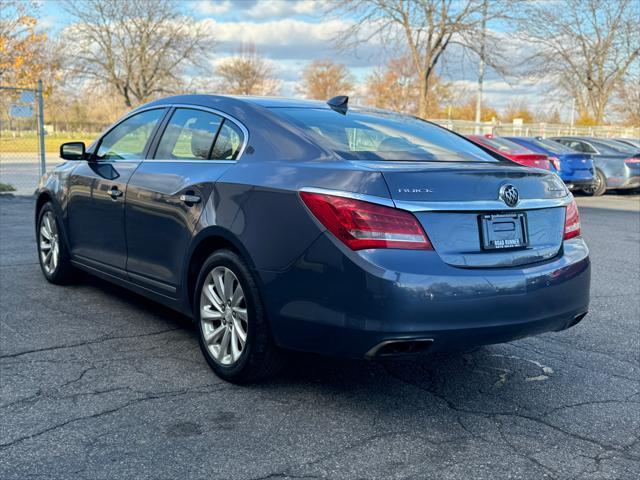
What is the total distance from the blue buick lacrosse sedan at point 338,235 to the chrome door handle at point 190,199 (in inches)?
0.4

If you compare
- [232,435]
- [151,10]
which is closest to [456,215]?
[232,435]

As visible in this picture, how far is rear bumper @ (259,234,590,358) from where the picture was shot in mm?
3217

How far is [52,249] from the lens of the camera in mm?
6227

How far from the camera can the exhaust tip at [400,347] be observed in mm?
3268

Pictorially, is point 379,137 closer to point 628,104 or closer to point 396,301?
point 396,301

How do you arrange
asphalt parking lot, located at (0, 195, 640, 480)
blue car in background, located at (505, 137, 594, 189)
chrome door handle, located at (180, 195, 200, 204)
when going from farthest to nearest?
blue car in background, located at (505, 137, 594, 189)
chrome door handle, located at (180, 195, 200, 204)
asphalt parking lot, located at (0, 195, 640, 480)

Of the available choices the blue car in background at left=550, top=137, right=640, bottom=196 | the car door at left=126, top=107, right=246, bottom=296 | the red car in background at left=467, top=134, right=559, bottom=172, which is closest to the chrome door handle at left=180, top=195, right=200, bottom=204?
the car door at left=126, top=107, right=246, bottom=296

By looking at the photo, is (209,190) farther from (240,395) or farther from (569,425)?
(569,425)

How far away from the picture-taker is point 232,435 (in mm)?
3279

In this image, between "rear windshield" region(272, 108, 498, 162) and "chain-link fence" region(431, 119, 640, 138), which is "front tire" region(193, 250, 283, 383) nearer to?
"rear windshield" region(272, 108, 498, 162)

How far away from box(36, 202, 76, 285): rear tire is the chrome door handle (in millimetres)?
2128

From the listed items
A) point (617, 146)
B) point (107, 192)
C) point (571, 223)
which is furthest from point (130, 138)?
point (617, 146)

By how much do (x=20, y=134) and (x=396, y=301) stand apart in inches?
687

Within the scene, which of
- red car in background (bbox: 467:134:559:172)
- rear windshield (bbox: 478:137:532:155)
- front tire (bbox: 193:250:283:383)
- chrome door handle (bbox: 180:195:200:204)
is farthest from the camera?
rear windshield (bbox: 478:137:532:155)
